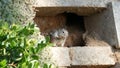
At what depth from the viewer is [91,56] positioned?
9.11 ft

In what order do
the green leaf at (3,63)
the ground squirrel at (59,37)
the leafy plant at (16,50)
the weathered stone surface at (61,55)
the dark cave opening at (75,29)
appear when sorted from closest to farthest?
the green leaf at (3,63)
the leafy plant at (16,50)
the weathered stone surface at (61,55)
the ground squirrel at (59,37)
the dark cave opening at (75,29)

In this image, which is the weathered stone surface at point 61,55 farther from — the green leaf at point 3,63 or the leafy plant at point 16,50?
the green leaf at point 3,63

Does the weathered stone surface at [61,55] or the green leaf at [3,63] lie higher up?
the green leaf at [3,63]

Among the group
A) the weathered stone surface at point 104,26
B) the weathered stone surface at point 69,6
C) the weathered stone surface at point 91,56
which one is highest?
the weathered stone surface at point 69,6

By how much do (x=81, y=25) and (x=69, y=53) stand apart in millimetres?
464

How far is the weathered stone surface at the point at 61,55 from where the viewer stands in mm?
2698

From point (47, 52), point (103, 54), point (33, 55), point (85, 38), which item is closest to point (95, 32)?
point (85, 38)

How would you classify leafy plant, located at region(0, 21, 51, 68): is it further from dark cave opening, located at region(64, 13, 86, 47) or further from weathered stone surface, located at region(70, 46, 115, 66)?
dark cave opening, located at region(64, 13, 86, 47)

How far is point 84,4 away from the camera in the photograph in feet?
9.71

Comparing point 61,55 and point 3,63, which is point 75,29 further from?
point 3,63

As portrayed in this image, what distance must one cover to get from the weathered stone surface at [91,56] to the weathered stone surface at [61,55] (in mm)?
37

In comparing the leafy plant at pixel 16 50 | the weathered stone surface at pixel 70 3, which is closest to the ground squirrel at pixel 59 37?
the weathered stone surface at pixel 70 3

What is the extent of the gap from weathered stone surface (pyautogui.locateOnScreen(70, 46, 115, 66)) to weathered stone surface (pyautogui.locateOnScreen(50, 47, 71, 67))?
4 centimetres

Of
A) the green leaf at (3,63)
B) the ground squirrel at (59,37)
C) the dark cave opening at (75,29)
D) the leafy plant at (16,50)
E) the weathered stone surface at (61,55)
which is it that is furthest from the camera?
the dark cave opening at (75,29)
